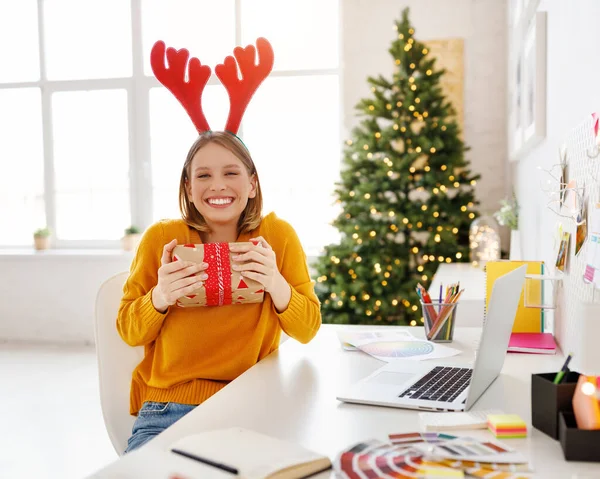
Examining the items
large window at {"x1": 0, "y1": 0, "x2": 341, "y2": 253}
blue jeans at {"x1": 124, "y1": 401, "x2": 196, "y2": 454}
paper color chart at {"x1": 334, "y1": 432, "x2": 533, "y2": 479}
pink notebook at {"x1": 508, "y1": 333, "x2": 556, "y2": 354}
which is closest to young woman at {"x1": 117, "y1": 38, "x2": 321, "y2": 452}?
blue jeans at {"x1": 124, "y1": 401, "x2": 196, "y2": 454}

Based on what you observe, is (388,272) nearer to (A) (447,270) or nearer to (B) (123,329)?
(A) (447,270)

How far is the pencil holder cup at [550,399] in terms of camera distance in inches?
37.7

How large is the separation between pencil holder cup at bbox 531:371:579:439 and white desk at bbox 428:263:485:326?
3.93ft

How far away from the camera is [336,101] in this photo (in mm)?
4773

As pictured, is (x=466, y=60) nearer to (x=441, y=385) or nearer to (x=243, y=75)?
(x=243, y=75)

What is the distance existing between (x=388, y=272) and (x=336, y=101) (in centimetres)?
149

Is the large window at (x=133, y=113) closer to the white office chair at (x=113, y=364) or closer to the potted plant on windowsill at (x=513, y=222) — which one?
the potted plant on windowsill at (x=513, y=222)

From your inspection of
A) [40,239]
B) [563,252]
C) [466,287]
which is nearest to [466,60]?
[466,287]

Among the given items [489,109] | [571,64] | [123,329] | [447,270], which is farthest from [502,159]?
[123,329]

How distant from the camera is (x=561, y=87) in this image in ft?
6.15

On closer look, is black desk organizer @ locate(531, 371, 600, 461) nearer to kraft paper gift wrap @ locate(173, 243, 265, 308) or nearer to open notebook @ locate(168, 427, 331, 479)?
open notebook @ locate(168, 427, 331, 479)

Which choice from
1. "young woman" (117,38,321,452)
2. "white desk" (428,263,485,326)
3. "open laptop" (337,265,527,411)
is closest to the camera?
"open laptop" (337,265,527,411)

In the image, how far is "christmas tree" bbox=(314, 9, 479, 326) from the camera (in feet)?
12.8

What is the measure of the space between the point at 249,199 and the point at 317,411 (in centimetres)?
70
